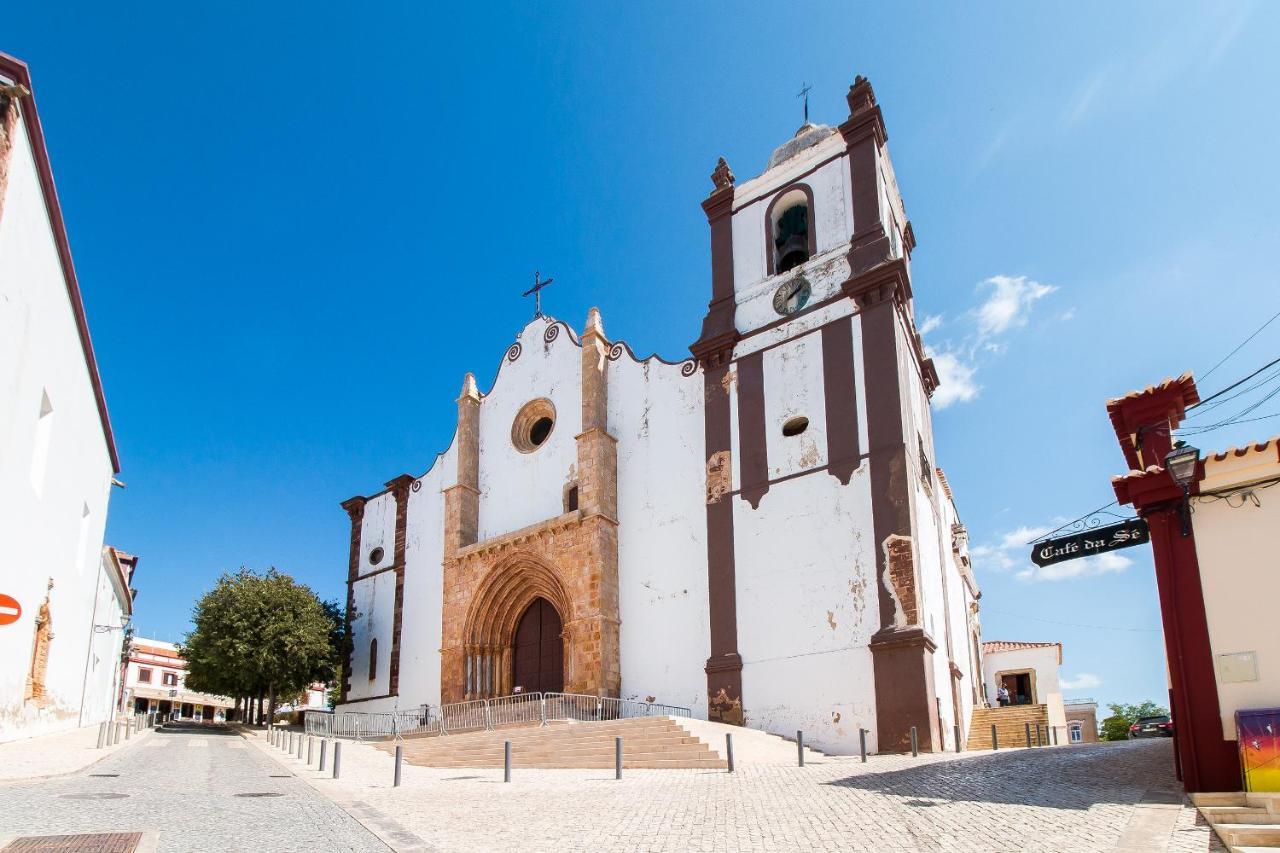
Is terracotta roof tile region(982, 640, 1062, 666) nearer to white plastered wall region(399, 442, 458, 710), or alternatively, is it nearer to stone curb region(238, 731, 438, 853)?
white plastered wall region(399, 442, 458, 710)

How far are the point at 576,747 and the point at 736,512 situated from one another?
740 cm

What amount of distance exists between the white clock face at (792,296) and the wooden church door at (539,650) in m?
10.4

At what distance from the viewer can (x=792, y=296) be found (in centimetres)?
2319

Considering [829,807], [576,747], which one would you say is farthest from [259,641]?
[829,807]

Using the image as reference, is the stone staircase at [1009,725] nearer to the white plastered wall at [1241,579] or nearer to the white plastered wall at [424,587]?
the white plastered wall at [1241,579]

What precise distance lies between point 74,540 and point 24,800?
13429 millimetres

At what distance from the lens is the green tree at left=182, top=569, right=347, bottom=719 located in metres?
28.6

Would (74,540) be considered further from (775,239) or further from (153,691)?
(153,691)

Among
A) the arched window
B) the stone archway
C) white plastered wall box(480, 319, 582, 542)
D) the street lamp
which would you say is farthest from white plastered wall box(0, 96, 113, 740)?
the arched window

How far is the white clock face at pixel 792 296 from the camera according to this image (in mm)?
22922

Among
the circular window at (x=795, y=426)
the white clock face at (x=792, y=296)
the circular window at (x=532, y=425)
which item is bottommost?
the circular window at (x=795, y=426)

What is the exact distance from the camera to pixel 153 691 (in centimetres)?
6291

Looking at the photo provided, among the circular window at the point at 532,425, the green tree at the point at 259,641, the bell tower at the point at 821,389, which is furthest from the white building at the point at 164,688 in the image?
the bell tower at the point at 821,389

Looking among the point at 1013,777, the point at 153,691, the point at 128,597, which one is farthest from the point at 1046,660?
the point at 153,691
